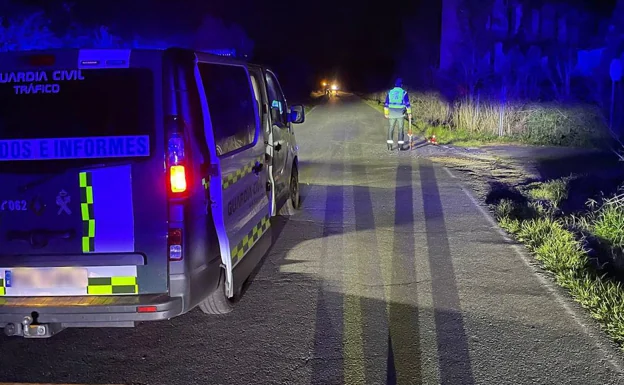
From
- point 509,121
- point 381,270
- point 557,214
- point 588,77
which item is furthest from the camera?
point 588,77

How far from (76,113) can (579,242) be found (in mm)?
5182

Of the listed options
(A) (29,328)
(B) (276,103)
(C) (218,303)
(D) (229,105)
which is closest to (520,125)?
(B) (276,103)

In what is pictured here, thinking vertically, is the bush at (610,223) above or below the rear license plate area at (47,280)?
below

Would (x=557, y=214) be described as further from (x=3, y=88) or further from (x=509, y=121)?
(x=509, y=121)

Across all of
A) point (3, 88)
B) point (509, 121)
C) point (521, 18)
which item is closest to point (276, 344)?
point (3, 88)

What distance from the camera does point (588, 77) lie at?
19797 millimetres

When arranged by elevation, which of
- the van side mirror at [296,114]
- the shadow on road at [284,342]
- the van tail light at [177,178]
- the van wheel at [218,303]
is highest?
the van side mirror at [296,114]

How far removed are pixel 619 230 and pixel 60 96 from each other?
598 cm

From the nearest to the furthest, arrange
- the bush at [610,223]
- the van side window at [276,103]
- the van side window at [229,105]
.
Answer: the van side window at [229,105], the bush at [610,223], the van side window at [276,103]

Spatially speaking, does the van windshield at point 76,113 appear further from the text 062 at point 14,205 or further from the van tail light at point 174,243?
the van tail light at point 174,243

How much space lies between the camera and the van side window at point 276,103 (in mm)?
7081

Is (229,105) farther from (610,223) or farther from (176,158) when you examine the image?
(610,223)

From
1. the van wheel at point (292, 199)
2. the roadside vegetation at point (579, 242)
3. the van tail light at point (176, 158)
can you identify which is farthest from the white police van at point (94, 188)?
the van wheel at point (292, 199)

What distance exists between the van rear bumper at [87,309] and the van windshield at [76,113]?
0.84 metres
